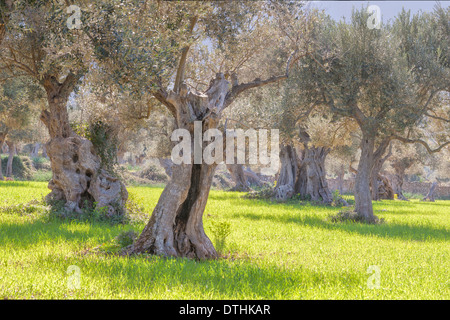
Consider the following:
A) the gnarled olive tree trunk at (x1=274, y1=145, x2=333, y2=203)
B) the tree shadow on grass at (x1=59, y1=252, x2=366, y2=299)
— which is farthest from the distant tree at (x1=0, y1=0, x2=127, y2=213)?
the gnarled olive tree trunk at (x1=274, y1=145, x2=333, y2=203)

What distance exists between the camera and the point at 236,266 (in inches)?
336

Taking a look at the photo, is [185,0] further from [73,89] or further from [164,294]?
[73,89]

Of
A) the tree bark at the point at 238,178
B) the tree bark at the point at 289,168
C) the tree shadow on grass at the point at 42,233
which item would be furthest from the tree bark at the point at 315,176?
the tree shadow on grass at the point at 42,233

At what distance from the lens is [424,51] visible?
715 inches

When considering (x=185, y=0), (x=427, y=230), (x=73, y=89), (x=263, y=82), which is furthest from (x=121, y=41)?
(x=427, y=230)

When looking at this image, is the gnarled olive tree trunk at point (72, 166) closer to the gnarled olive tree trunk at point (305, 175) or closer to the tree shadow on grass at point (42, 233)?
the tree shadow on grass at point (42, 233)

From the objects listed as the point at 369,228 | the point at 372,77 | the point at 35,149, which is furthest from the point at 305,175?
the point at 35,149

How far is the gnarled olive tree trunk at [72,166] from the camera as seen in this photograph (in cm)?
1498

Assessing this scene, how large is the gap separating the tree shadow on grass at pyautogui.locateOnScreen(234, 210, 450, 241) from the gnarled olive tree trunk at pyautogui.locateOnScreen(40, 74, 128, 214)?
6.18 metres

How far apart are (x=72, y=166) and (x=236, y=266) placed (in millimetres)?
9033

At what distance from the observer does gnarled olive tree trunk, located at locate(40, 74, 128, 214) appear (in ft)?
49.1

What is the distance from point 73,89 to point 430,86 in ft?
49.7

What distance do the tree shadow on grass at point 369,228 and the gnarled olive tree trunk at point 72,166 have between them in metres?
6.18

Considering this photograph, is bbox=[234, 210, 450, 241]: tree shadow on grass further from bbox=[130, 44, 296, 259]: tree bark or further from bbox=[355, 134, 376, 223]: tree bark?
bbox=[130, 44, 296, 259]: tree bark
